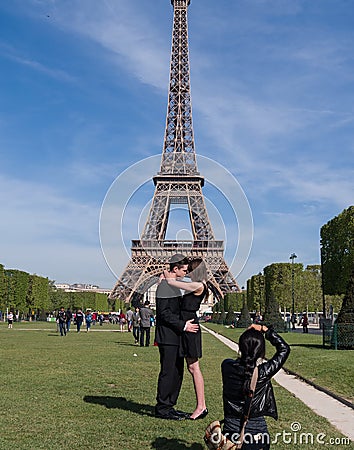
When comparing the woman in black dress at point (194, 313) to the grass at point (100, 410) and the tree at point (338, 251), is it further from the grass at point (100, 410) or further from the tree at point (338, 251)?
the tree at point (338, 251)

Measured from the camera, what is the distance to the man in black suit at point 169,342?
25.6ft

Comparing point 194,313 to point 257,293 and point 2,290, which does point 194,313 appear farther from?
point 257,293

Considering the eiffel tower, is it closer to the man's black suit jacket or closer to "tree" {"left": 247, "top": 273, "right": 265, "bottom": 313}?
"tree" {"left": 247, "top": 273, "right": 265, "bottom": 313}

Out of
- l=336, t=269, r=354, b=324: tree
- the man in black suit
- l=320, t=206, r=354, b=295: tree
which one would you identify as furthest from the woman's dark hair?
l=320, t=206, r=354, b=295: tree

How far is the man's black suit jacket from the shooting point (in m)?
7.84

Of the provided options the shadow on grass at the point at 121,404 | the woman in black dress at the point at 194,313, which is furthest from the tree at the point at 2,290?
the woman in black dress at the point at 194,313

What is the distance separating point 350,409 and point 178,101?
2867 inches

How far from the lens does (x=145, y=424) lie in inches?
292

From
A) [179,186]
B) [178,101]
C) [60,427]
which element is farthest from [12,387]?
[178,101]

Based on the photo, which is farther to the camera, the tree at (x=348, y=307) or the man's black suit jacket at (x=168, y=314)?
the tree at (x=348, y=307)

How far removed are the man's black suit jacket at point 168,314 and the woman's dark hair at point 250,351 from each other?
318 centimetres

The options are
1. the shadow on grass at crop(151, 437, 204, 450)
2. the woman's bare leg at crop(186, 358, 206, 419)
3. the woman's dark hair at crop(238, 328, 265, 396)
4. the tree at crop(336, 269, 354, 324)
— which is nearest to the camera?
the woman's dark hair at crop(238, 328, 265, 396)

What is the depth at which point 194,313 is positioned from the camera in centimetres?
796

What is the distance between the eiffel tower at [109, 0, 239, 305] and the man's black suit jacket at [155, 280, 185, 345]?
51183mm
